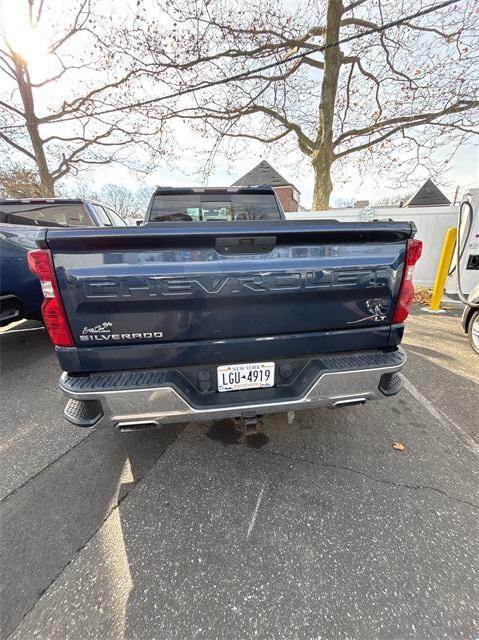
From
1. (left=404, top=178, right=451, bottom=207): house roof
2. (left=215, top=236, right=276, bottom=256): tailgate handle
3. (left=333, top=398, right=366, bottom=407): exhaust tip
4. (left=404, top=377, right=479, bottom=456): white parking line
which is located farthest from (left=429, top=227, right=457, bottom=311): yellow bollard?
(left=404, top=178, right=451, bottom=207): house roof

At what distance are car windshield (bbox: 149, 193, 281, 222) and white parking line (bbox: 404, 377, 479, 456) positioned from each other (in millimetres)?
2775

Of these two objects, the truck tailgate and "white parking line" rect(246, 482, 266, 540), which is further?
"white parking line" rect(246, 482, 266, 540)

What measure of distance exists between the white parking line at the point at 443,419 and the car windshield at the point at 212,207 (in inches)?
109

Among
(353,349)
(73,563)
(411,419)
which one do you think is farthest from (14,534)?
(411,419)

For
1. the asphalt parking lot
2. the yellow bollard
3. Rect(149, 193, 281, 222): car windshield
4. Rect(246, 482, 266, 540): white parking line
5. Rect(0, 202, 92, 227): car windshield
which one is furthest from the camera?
the yellow bollard

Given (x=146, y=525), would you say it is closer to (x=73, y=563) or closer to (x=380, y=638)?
(x=73, y=563)

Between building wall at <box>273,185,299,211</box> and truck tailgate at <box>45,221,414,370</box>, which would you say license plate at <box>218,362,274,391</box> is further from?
building wall at <box>273,185,299,211</box>

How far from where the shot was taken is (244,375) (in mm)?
1944

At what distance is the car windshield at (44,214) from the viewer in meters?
4.79

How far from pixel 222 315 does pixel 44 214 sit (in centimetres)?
503

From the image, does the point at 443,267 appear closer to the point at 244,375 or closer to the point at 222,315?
the point at 244,375


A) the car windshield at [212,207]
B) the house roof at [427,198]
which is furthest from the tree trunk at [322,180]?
the house roof at [427,198]

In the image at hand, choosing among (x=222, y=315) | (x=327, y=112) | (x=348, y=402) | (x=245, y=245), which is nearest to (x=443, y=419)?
(x=348, y=402)

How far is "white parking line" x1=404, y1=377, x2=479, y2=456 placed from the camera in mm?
2612
